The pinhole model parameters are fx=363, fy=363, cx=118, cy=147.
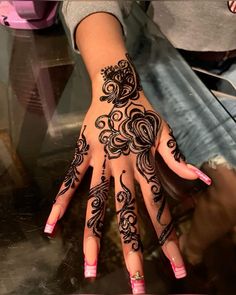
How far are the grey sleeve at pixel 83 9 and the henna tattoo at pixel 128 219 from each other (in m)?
0.30

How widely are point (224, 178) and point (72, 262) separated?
0.22 metres

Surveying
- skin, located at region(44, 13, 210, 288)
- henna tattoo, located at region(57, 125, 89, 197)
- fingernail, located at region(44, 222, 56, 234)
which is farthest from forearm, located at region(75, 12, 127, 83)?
fingernail, located at region(44, 222, 56, 234)

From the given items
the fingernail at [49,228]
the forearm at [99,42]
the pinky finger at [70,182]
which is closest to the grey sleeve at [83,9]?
the forearm at [99,42]

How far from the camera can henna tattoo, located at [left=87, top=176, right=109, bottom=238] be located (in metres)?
0.42

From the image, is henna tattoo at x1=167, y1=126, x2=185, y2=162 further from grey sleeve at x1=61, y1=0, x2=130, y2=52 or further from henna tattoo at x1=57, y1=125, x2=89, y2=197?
grey sleeve at x1=61, y1=0, x2=130, y2=52

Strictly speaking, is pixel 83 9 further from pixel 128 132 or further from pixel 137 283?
pixel 137 283

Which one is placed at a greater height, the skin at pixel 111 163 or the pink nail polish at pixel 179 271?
the skin at pixel 111 163

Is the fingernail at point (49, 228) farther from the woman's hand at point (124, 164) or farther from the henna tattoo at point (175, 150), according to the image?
the henna tattoo at point (175, 150)

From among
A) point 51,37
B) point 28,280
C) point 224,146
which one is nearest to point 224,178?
point 224,146

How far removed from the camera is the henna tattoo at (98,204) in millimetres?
424

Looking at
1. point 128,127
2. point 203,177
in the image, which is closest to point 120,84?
point 128,127

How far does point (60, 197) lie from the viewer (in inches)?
17.6

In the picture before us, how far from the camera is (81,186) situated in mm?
468

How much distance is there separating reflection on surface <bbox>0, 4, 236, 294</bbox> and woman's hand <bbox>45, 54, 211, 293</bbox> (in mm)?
12
